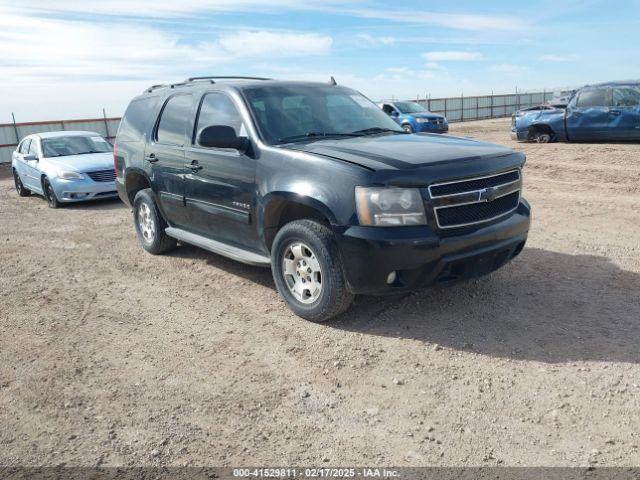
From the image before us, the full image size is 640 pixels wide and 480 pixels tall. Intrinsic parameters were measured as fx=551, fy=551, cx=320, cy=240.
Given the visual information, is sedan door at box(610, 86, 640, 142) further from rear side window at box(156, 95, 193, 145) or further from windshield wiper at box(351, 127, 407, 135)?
rear side window at box(156, 95, 193, 145)

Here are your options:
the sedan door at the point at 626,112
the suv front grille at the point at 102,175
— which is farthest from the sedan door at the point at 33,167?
the sedan door at the point at 626,112

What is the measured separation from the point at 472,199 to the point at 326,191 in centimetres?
110

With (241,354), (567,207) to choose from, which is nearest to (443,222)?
(241,354)

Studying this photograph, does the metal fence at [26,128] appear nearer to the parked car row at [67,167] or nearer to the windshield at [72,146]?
the parked car row at [67,167]

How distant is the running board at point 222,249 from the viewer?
192 inches

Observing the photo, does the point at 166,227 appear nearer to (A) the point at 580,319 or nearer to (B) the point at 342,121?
(B) the point at 342,121

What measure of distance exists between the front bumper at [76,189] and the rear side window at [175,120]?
5.53 meters

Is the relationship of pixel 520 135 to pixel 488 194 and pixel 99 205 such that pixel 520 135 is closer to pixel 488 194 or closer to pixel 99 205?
pixel 99 205

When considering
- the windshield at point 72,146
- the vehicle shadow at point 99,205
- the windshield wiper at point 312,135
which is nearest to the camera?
the windshield wiper at point 312,135

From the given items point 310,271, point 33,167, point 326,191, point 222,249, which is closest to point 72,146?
point 33,167

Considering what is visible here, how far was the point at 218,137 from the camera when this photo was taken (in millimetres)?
4594

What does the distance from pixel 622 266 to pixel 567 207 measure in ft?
10.2

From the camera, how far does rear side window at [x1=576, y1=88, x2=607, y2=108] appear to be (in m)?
14.5

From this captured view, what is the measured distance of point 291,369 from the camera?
377 cm
